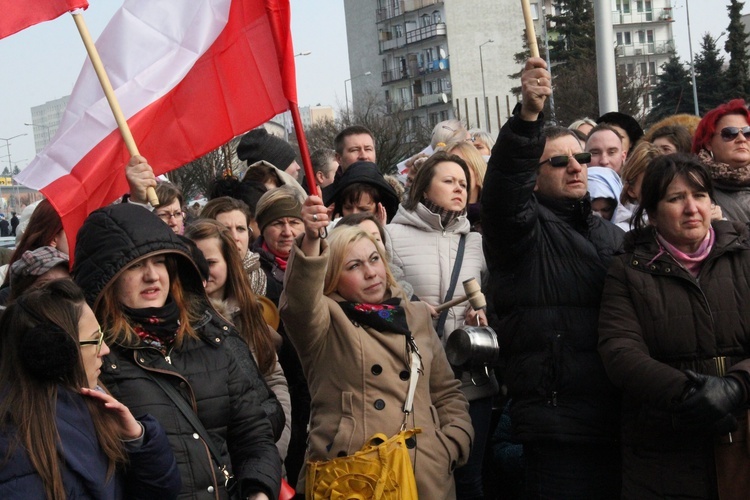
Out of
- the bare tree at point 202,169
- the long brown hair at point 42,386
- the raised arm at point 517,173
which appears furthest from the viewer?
the bare tree at point 202,169

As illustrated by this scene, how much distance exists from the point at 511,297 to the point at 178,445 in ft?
5.46

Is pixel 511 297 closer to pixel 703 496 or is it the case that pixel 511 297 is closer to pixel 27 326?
pixel 703 496

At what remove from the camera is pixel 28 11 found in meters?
5.12

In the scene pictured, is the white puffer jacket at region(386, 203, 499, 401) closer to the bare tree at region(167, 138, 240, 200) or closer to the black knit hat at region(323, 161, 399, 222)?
the black knit hat at region(323, 161, 399, 222)

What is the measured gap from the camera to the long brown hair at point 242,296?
5.07 m

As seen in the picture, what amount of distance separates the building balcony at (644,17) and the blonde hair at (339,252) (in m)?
104

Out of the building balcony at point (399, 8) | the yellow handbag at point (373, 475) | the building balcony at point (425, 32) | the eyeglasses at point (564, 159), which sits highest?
the building balcony at point (399, 8)

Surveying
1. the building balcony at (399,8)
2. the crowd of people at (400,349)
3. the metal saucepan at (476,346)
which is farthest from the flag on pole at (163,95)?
the building balcony at (399,8)

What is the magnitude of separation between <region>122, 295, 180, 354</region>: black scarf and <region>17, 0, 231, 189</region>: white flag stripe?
1.85 metres

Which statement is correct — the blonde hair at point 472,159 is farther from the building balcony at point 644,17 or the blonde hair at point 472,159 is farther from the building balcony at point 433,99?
the building balcony at point 644,17

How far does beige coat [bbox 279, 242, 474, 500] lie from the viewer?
455 cm

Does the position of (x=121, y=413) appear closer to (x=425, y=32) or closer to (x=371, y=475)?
(x=371, y=475)

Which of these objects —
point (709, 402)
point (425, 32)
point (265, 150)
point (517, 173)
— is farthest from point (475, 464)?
point (425, 32)

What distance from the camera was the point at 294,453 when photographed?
18.9 feet
